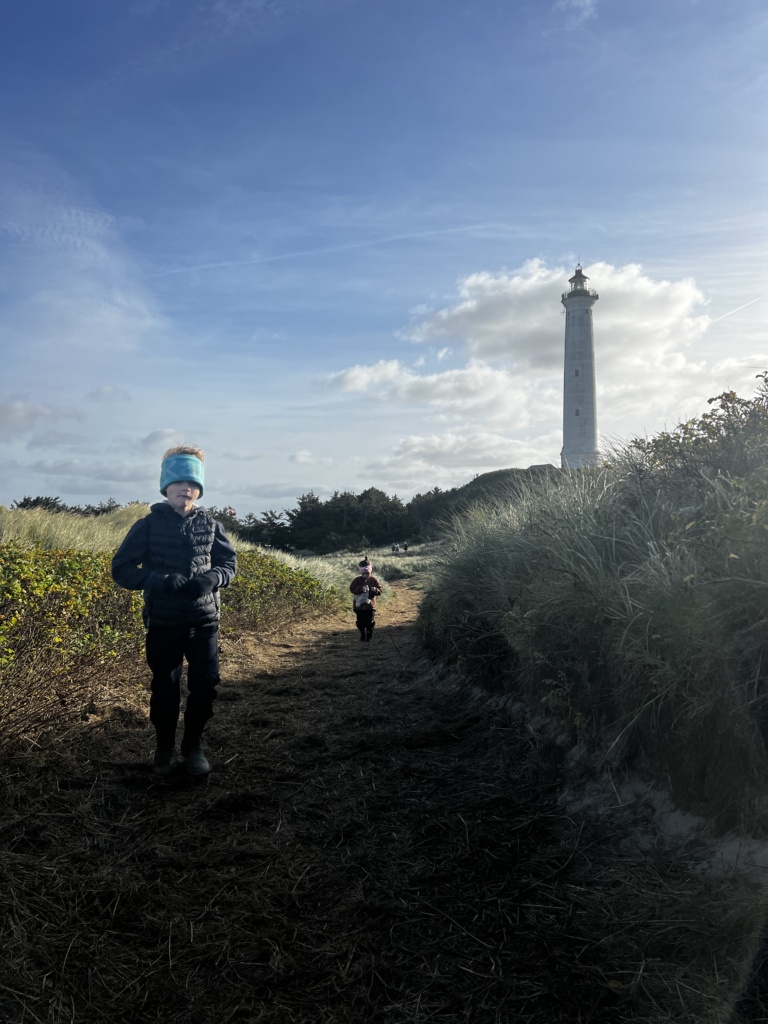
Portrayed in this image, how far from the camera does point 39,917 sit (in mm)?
2916

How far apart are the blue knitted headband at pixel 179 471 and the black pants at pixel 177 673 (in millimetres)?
940

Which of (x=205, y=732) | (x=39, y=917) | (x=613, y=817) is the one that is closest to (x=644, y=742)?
(x=613, y=817)

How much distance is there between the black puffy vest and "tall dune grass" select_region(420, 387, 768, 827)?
7.11 ft

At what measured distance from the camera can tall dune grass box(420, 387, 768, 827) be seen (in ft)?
10.4

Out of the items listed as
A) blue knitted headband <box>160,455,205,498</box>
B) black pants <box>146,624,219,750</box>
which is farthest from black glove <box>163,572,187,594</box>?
blue knitted headband <box>160,455,205,498</box>

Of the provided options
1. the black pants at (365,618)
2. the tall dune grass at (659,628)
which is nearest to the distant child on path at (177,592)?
the tall dune grass at (659,628)

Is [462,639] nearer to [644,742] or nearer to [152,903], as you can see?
[644,742]

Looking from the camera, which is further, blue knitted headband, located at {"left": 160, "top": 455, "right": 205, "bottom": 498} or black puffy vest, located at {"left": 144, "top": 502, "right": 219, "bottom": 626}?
blue knitted headband, located at {"left": 160, "top": 455, "right": 205, "bottom": 498}

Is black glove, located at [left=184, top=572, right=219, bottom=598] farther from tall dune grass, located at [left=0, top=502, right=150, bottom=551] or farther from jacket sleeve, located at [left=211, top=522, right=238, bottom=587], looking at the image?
tall dune grass, located at [left=0, top=502, right=150, bottom=551]

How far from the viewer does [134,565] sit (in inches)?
174

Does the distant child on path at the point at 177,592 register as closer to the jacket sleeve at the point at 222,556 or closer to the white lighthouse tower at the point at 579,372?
the jacket sleeve at the point at 222,556

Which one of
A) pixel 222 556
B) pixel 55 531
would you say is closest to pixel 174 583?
pixel 222 556

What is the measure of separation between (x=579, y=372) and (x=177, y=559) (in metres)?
33.0

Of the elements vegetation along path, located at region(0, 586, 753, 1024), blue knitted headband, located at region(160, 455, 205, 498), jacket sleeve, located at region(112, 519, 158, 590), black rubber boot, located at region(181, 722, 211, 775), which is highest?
blue knitted headband, located at region(160, 455, 205, 498)
